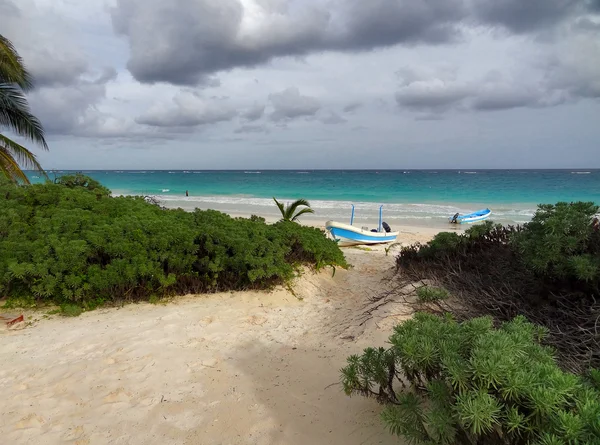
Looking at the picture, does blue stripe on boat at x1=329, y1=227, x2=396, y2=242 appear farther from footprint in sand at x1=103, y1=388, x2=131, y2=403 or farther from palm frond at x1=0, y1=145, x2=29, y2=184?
palm frond at x1=0, y1=145, x2=29, y2=184

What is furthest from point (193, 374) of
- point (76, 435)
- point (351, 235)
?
point (351, 235)

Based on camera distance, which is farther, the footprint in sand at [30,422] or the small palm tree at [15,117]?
the small palm tree at [15,117]

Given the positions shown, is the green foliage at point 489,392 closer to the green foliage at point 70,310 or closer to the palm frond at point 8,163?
the green foliage at point 70,310

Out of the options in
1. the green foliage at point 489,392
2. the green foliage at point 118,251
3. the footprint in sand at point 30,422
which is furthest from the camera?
the green foliage at point 118,251

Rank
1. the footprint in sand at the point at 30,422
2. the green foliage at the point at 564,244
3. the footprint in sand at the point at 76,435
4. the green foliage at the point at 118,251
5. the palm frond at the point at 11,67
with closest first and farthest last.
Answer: the footprint in sand at the point at 76,435, the footprint in sand at the point at 30,422, the green foliage at the point at 564,244, the green foliage at the point at 118,251, the palm frond at the point at 11,67

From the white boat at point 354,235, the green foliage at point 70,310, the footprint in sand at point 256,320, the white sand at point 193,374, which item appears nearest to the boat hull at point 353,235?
the white boat at point 354,235

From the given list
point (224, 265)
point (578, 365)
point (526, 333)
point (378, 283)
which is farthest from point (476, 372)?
point (378, 283)

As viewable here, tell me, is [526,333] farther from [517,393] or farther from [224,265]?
[224,265]

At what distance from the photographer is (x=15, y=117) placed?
43.2 ft

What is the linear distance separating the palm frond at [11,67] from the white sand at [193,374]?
1013 centimetres

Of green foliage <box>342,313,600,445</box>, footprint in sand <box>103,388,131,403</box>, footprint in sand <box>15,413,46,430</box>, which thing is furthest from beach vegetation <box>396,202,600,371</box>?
footprint in sand <box>15,413,46,430</box>

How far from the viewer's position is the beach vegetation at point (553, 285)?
359 centimetres

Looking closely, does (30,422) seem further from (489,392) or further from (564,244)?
(564,244)

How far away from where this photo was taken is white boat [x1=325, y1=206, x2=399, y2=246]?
1348cm
